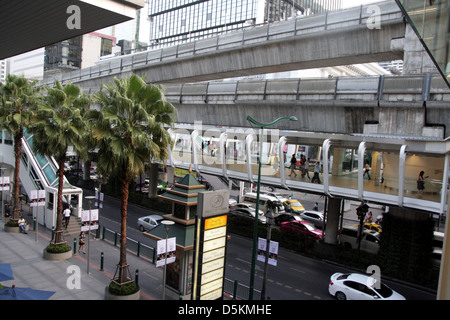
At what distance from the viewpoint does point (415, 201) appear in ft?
59.8

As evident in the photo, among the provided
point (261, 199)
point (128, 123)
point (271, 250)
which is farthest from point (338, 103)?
point (261, 199)

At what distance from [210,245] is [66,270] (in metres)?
9.99

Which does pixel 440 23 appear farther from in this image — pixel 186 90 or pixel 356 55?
pixel 186 90

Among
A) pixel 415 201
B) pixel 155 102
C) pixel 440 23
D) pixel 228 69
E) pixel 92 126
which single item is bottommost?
pixel 415 201

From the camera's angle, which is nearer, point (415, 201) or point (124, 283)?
point (124, 283)

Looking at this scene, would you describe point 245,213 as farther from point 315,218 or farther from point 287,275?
point 287,275

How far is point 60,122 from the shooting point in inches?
736

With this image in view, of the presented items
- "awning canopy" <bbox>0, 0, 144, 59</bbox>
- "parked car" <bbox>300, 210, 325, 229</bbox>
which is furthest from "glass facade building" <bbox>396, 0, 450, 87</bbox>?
"parked car" <bbox>300, 210, 325, 229</bbox>

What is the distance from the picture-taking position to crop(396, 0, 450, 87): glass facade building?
7.09 meters

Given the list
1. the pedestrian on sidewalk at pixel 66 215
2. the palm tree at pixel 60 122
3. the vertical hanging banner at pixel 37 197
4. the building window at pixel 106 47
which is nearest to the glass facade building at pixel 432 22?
the palm tree at pixel 60 122

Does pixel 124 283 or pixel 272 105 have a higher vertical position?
pixel 272 105

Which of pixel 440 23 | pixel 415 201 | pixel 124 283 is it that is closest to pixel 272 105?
pixel 415 201

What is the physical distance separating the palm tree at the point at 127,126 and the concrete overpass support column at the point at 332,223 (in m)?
15.5
